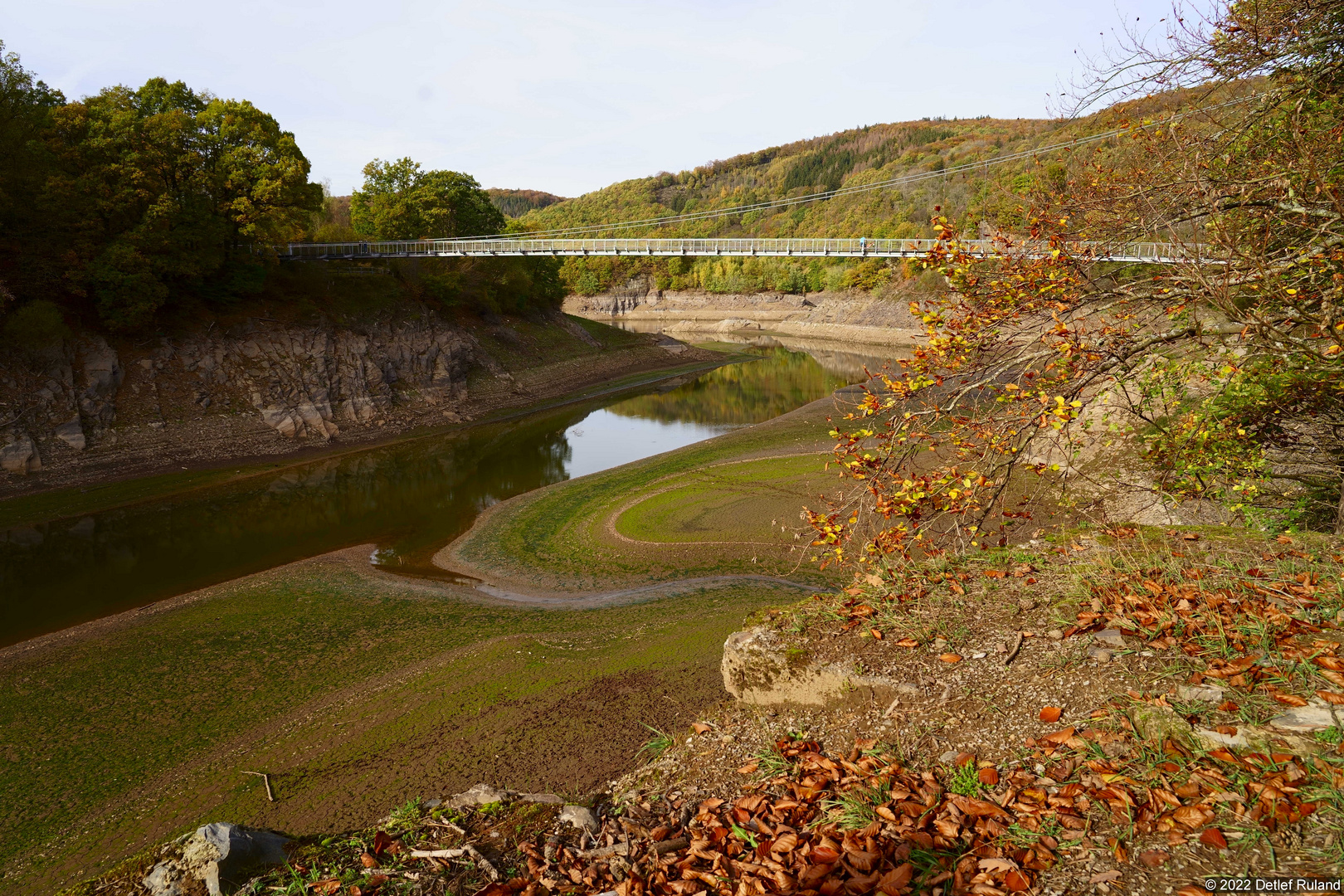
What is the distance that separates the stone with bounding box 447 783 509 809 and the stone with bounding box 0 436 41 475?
1068 inches

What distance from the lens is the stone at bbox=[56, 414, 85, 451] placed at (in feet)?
83.7

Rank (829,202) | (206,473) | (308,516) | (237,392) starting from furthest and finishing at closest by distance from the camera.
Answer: (829,202) → (237,392) → (206,473) → (308,516)

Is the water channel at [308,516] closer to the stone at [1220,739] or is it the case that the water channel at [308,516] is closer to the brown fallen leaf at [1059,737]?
the brown fallen leaf at [1059,737]

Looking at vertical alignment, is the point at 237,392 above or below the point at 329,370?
below

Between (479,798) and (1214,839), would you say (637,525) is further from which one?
(1214,839)

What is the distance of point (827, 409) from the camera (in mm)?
36500

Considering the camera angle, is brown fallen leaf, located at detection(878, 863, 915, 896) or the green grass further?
the green grass

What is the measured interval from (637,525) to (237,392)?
21.8 meters

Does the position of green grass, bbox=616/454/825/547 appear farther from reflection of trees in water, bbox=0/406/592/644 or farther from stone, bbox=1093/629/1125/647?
stone, bbox=1093/629/1125/647

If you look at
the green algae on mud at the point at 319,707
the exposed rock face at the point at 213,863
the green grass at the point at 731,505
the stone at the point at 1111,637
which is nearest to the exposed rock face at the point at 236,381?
the green algae on mud at the point at 319,707

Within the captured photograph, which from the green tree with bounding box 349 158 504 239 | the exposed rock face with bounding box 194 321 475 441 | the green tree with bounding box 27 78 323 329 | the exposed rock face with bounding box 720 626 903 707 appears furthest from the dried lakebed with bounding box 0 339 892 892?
the green tree with bounding box 349 158 504 239

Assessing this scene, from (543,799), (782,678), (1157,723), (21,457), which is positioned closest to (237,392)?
(21,457)

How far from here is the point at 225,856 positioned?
4949mm

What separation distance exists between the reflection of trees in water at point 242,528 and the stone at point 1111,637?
1792 centimetres
